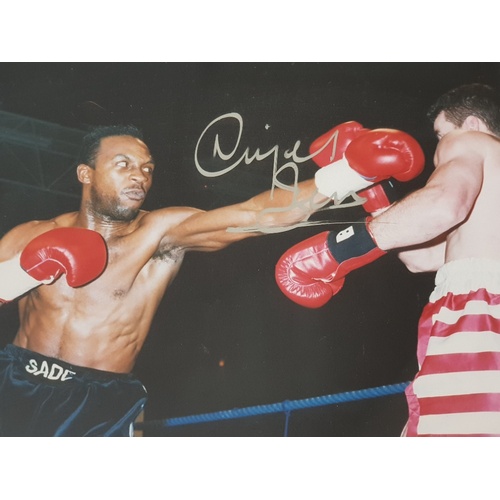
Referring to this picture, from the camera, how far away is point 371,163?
2.30 metres

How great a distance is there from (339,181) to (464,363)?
0.80 m

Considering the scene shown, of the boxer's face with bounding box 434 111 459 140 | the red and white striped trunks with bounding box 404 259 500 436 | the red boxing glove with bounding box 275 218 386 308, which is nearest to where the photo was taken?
the red and white striped trunks with bounding box 404 259 500 436

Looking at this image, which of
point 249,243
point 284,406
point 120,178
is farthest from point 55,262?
point 284,406

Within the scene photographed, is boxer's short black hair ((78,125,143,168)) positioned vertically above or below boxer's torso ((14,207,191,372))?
above

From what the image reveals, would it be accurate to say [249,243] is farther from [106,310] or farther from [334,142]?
[106,310]

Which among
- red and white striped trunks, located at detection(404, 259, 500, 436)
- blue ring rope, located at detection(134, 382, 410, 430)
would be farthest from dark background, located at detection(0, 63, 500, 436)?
red and white striped trunks, located at detection(404, 259, 500, 436)

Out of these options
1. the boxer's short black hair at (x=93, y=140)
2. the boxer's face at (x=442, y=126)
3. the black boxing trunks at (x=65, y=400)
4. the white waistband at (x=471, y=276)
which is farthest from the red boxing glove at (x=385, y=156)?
the black boxing trunks at (x=65, y=400)

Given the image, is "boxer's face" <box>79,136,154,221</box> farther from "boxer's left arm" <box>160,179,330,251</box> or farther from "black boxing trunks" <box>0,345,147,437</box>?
"black boxing trunks" <box>0,345,147,437</box>

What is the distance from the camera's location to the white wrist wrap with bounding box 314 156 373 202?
2344 millimetres

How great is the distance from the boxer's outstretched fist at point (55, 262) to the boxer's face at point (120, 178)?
13cm

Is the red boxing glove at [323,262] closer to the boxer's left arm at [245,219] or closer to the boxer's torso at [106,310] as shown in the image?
the boxer's left arm at [245,219]

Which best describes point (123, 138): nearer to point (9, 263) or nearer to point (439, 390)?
point (9, 263)
